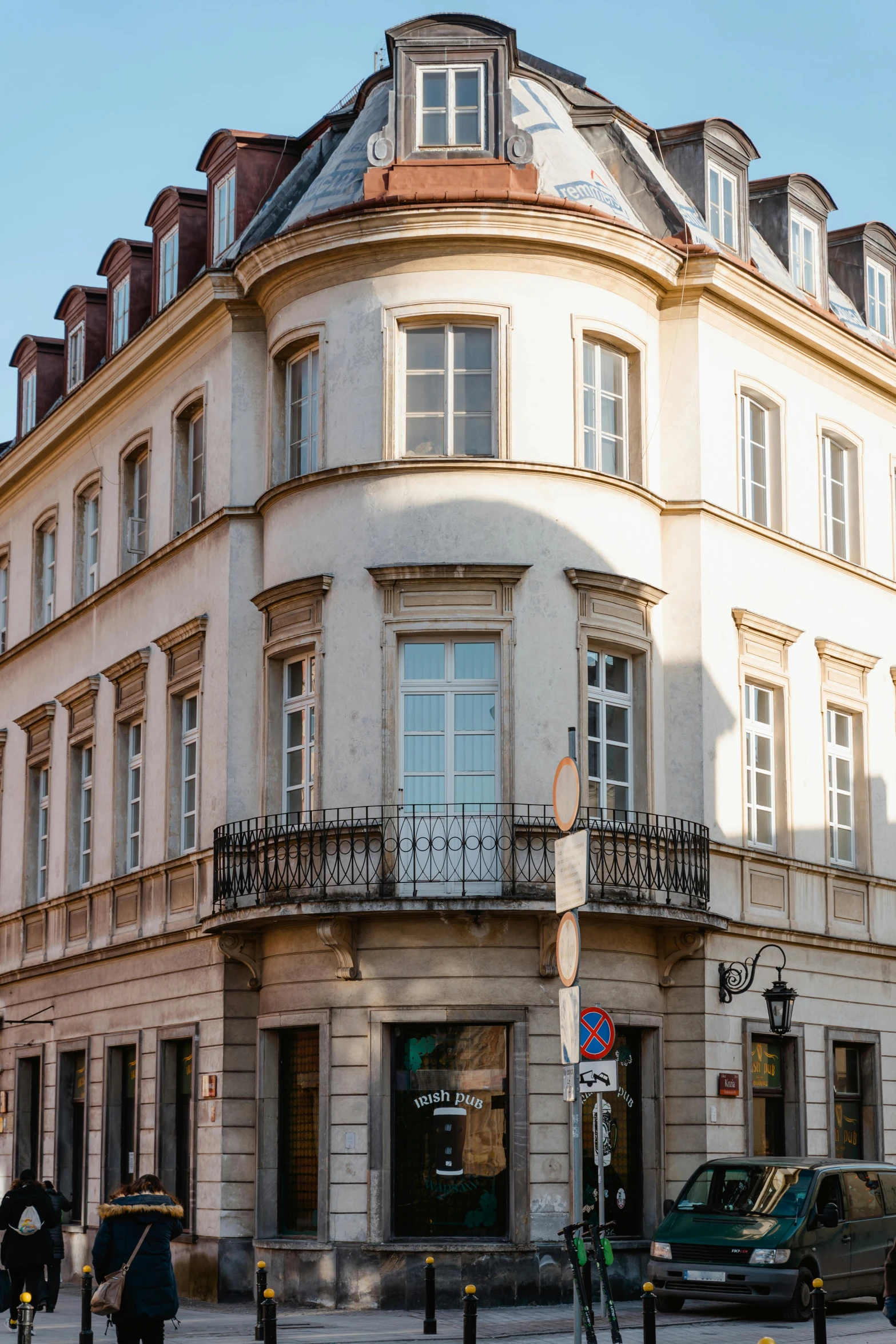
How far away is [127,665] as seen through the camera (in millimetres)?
28281

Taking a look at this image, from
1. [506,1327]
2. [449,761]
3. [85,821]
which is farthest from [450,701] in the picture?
[85,821]

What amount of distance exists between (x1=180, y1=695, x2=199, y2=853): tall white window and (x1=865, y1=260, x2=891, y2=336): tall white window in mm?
12612

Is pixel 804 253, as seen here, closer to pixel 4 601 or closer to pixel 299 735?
pixel 299 735

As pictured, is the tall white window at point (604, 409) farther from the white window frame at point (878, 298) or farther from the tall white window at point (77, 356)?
the tall white window at point (77, 356)

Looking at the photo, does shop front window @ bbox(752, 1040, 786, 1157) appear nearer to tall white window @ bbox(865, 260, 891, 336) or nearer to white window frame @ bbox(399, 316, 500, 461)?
white window frame @ bbox(399, 316, 500, 461)

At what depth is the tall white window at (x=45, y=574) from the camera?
33.0m

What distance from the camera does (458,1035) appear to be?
2156 centimetres

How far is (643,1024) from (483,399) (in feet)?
24.8

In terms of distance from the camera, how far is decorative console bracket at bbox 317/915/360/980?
21547mm

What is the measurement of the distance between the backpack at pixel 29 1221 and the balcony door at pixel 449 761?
16.9 ft

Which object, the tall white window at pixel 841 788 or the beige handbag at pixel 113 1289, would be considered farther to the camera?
the tall white window at pixel 841 788

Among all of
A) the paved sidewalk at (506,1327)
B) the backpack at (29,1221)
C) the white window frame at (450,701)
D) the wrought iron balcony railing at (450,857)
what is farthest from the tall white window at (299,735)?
the paved sidewalk at (506,1327)

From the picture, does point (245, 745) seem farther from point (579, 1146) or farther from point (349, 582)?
point (579, 1146)

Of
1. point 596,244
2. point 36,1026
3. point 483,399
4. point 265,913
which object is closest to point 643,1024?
point 265,913
